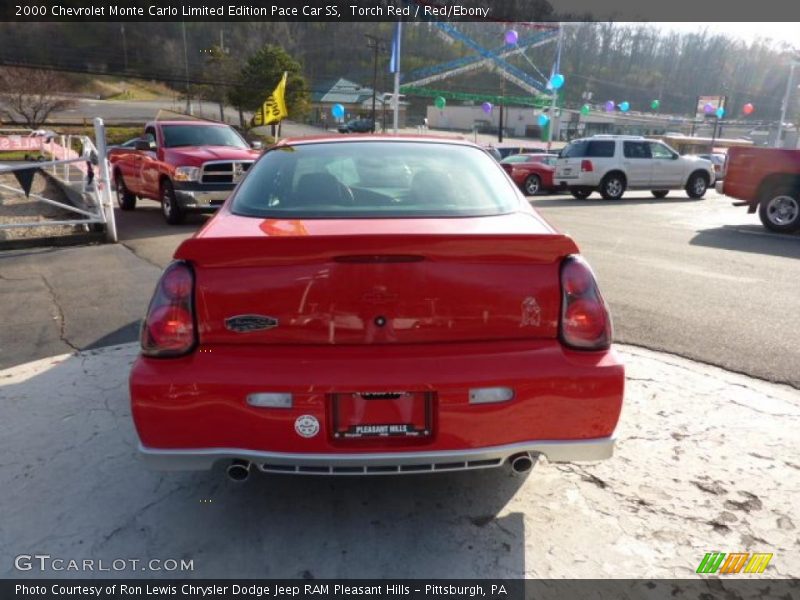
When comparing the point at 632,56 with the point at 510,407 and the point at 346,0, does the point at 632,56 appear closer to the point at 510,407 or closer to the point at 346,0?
the point at 346,0

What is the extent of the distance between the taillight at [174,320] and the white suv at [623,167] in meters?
16.2

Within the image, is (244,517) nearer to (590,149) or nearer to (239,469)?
(239,469)

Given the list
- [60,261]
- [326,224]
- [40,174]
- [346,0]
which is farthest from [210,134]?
[346,0]

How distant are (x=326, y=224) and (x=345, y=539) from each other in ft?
4.25

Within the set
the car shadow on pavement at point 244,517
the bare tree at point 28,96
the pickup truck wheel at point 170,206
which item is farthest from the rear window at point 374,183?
the bare tree at point 28,96

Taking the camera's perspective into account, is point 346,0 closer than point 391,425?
No

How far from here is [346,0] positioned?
1102 inches

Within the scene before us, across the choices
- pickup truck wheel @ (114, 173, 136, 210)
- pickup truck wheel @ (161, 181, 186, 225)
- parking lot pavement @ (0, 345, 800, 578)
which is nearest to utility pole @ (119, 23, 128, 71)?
pickup truck wheel @ (114, 173, 136, 210)

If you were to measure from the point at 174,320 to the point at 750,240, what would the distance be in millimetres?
10150

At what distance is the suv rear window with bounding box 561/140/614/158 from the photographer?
16766mm

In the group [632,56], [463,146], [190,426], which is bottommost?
[190,426]

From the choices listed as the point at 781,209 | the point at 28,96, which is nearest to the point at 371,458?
the point at 781,209

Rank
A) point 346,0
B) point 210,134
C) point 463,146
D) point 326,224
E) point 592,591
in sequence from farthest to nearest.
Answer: point 346,0 < point 210,134 < point 463,146 < point 326,224 < point 592,591

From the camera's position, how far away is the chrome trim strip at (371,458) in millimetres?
2166
